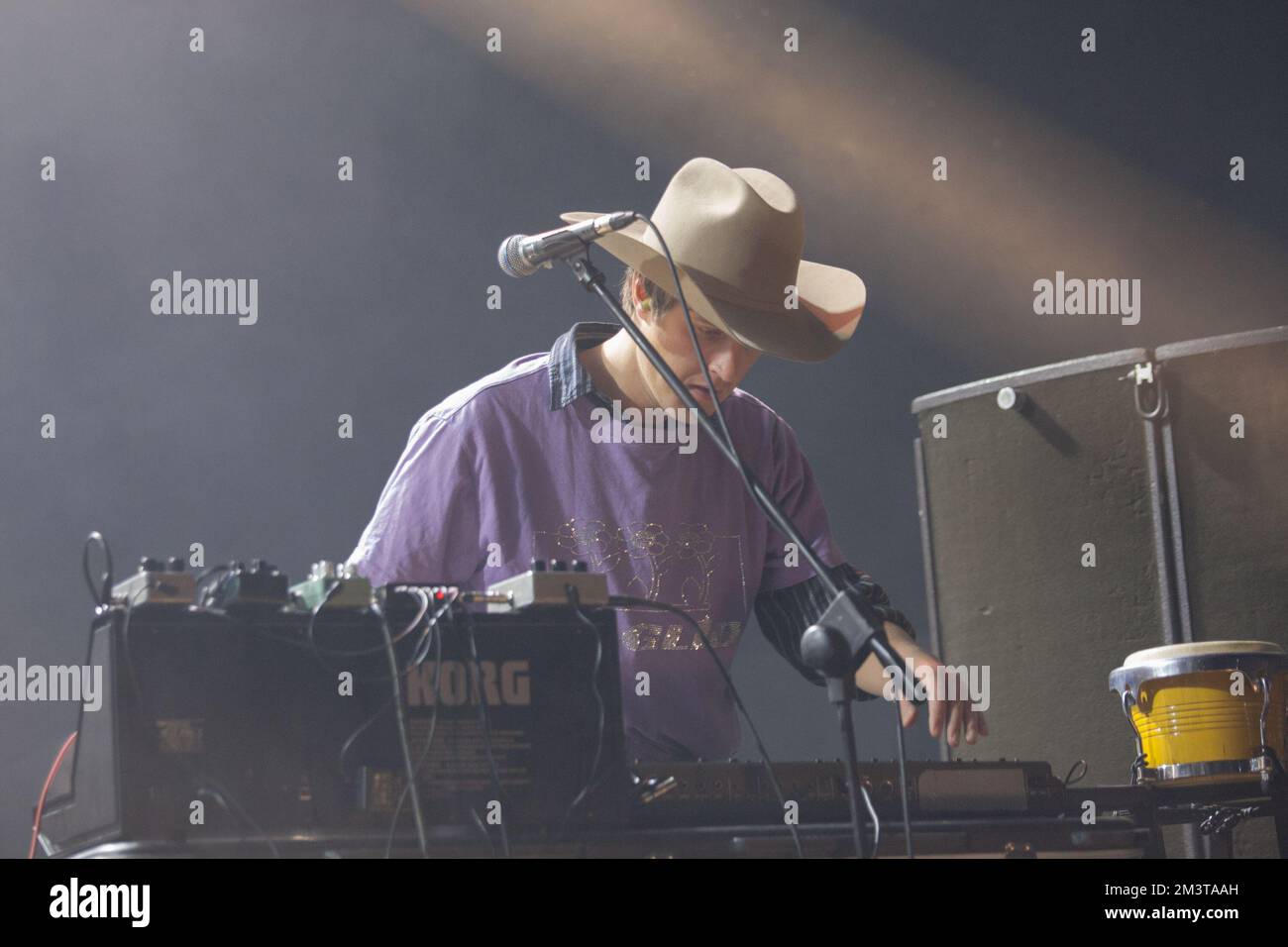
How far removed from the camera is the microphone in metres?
1.78

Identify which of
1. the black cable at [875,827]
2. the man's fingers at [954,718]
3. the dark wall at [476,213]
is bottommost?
the black cable at [875,827]

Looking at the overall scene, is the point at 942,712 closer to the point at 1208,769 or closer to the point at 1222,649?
the point at 1208,769

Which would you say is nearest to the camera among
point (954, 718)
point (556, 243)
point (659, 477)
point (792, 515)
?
point (556, 243)

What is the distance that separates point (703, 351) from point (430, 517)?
0.49 m

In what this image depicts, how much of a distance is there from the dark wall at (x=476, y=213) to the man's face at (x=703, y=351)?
1933 millimetres

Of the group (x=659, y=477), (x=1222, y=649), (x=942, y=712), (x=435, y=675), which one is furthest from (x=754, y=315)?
(x=435, y=675)

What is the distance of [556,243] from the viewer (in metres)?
1.80

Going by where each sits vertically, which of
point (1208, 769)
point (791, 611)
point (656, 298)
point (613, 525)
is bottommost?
point (1208, 769)

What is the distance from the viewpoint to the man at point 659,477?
7.50ft

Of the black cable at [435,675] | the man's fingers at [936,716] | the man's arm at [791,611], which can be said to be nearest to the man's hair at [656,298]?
the man's arm at [791,611]

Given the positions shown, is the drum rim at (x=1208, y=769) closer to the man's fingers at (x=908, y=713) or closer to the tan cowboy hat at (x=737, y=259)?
the man's fingers at (x=908, y=713)
